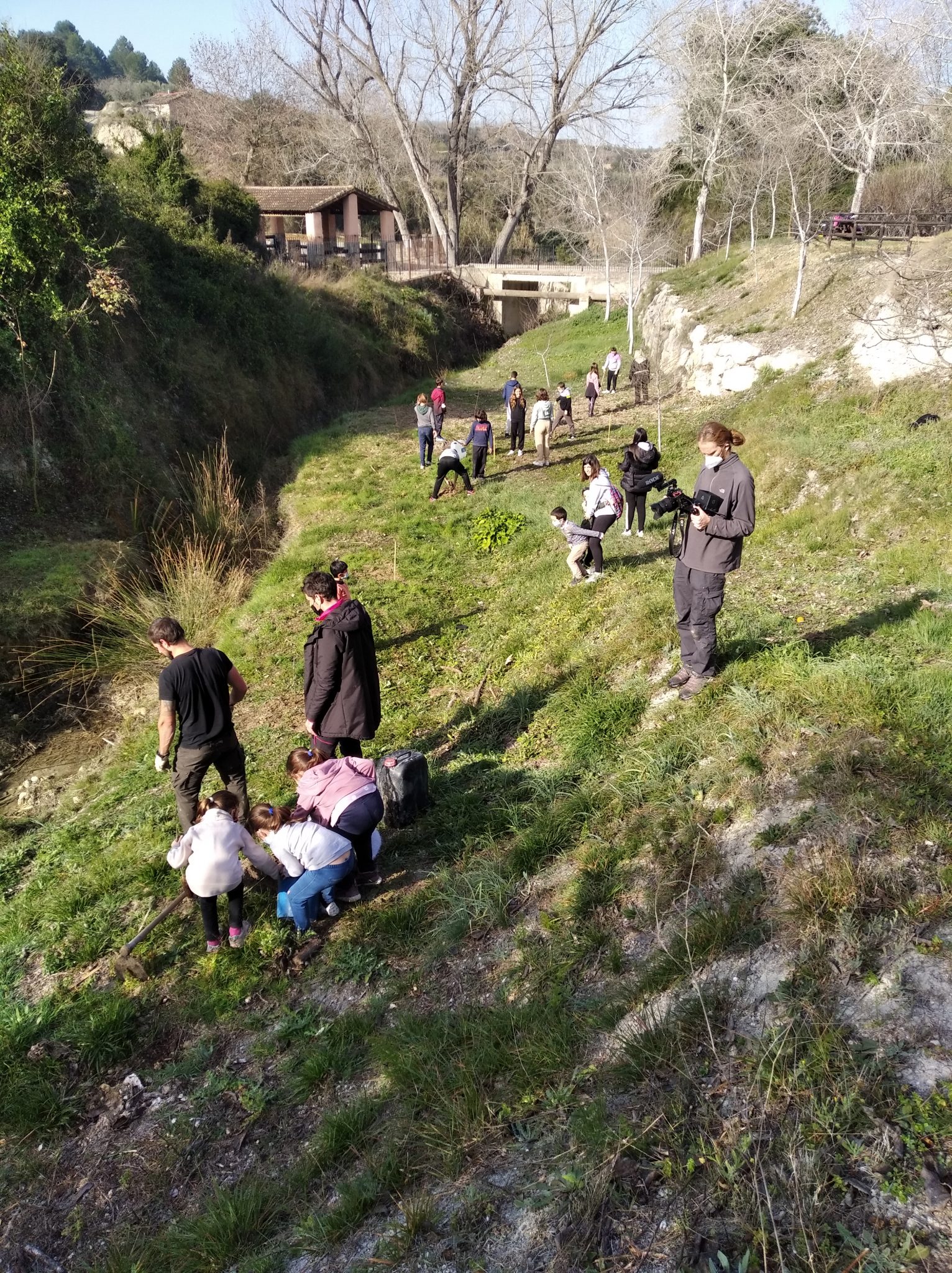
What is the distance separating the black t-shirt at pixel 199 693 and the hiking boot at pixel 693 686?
3196 mm

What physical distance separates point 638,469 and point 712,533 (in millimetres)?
5327

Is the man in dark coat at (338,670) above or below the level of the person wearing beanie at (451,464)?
below

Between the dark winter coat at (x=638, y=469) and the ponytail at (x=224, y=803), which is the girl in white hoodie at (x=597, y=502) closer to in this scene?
the dark winter coat at (x=638, y=469)

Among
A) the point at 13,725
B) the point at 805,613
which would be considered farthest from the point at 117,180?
the point at 805,613

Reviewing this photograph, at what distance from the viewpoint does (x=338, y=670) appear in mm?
5309

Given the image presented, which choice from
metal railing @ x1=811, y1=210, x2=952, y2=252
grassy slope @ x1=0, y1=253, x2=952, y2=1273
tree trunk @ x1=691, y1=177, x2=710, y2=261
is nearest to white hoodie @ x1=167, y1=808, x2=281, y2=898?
grassy slope @ x1=0, y1=253, x2=952, y2=1273

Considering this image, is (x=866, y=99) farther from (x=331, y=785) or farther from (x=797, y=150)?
(x=331, y=785)

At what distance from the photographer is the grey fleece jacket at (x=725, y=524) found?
4.94 metres

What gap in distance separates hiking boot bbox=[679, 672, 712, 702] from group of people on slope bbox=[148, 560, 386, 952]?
7.30 ft

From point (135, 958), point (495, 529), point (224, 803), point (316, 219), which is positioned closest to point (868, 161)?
point (495, 529)

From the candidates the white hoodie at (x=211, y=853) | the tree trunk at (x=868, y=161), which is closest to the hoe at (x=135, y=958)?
the white hoodie at (x=211, y=853)

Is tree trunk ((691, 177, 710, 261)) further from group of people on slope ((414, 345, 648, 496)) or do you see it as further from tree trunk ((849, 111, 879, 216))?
group of people on slope ((414, 345, 648, 496))

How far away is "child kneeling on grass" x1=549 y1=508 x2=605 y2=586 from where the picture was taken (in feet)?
27.9

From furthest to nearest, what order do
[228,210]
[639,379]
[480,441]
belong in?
1. [228,210]
2. [639,379]
3. [480,441]
